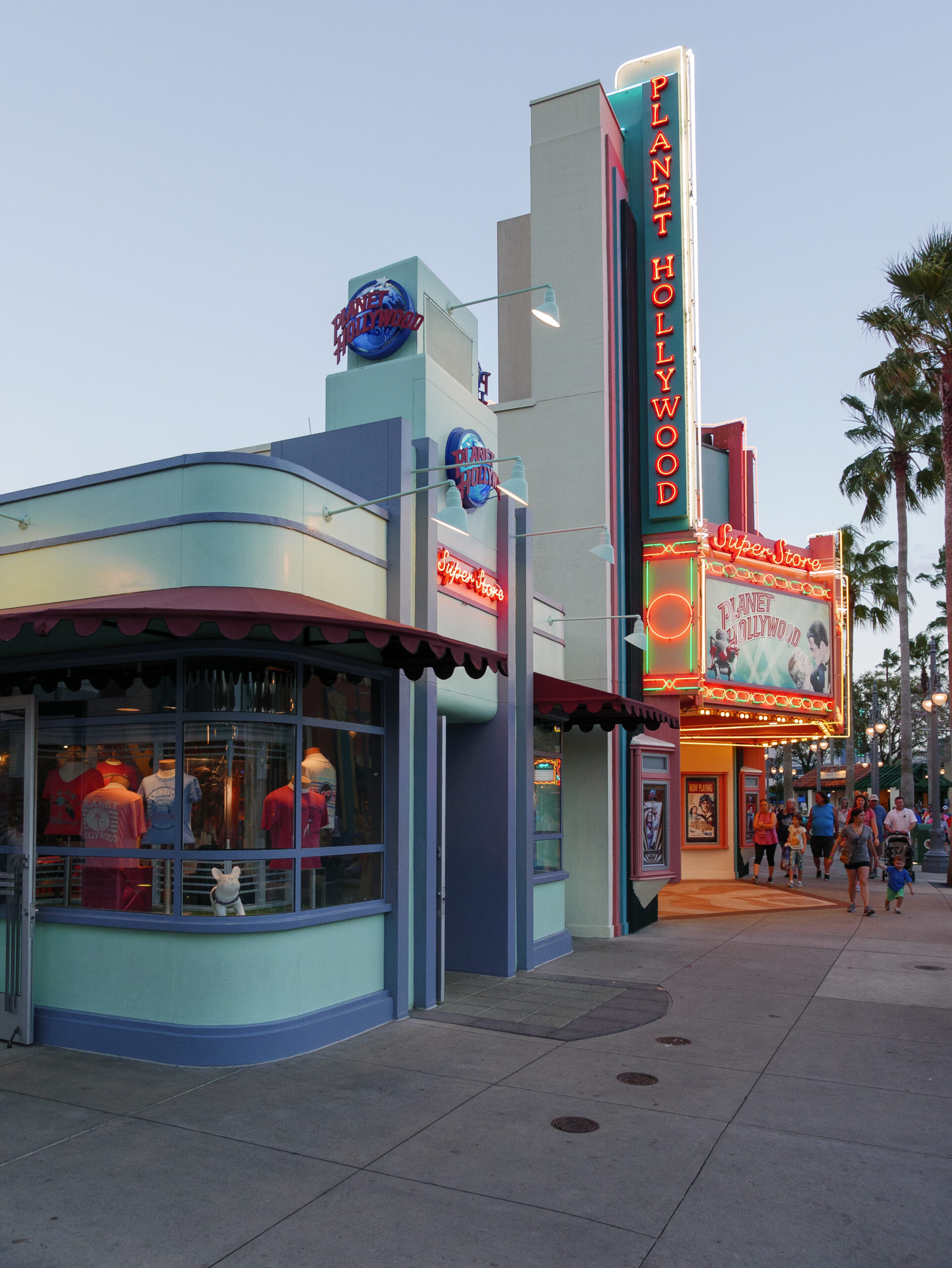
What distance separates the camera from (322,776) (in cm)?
859

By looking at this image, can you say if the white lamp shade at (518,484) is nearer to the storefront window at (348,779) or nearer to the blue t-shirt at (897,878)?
the storefront window at (348,779)

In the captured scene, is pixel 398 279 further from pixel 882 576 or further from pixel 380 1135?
pixel 882 576

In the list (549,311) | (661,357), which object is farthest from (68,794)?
(661,357)

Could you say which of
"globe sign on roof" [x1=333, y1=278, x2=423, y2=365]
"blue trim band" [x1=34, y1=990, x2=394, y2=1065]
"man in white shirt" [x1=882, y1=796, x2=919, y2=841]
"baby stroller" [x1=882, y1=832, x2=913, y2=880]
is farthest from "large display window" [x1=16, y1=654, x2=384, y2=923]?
"man in white shirt" [x1=882, y1=796, x2=919, y2=841]

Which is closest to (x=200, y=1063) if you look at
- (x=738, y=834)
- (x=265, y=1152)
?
(x=265, y=1152)

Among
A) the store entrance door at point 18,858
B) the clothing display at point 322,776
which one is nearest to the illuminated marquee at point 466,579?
the clothing display at point 322,776

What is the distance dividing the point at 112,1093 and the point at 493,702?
234 inches

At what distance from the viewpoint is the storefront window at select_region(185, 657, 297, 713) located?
7.97 meters

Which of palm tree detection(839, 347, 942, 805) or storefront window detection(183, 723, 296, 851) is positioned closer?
storefront window detection(183, 723, 296, 851)

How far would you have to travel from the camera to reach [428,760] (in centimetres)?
Answer: 968

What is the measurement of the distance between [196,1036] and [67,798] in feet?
7.72

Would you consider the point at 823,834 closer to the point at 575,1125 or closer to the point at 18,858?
the point at 575,1125

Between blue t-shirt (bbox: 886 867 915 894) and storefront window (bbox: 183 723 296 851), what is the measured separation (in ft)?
39.9

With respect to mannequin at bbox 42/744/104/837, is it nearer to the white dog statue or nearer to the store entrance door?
the store entrance door
